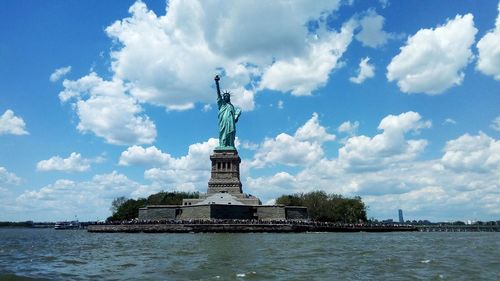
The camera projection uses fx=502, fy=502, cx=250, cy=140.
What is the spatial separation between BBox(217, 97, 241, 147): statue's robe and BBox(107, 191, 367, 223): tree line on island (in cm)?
2269

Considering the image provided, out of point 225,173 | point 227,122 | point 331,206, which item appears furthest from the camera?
point 331,206

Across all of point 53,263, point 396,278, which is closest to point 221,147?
point 53,263

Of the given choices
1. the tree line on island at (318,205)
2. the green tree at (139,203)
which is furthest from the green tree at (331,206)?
the green tree at (139,203)

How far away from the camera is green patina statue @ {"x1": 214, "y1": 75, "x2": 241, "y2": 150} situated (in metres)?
96.0

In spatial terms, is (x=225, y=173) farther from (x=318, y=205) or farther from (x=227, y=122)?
(x=318, y=205)

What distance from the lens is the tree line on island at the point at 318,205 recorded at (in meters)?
111

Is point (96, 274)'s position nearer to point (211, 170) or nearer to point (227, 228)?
point (227, 228)

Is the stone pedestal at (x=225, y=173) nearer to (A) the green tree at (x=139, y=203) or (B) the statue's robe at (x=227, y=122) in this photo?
(B) the statue's robe at (x=227, y=122)

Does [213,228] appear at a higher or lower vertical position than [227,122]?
lower

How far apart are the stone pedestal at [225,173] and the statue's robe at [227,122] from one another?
9.47 feet

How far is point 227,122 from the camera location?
9681 centimetres

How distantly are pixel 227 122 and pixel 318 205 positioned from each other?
3056cm

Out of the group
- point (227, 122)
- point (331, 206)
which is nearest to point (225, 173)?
point (227, 122)

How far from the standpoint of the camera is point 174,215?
84.8 metres
